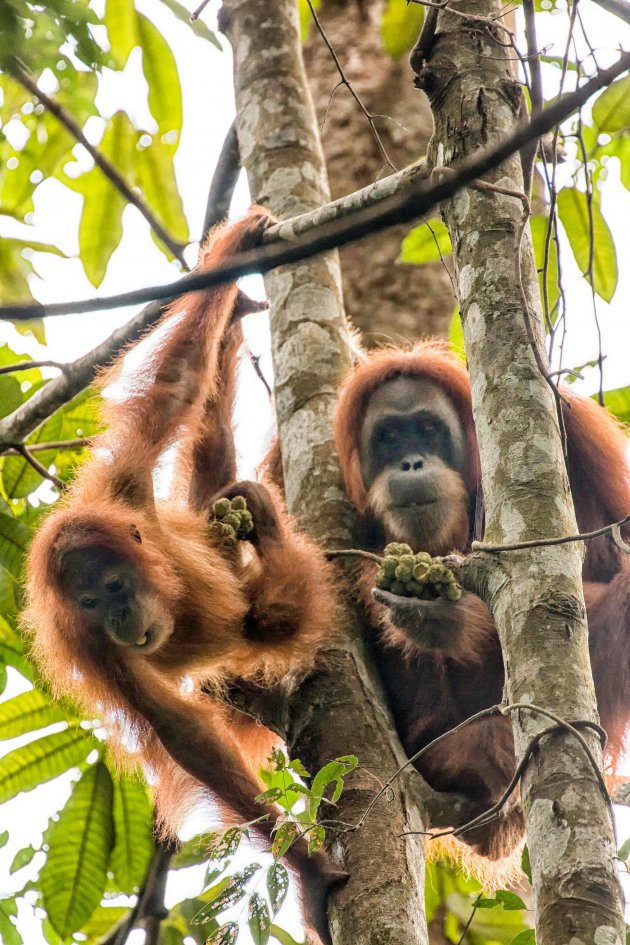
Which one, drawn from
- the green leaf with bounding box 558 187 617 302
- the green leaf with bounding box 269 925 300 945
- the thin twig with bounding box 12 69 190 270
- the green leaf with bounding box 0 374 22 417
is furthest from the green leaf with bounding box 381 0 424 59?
the green leaf with bounding box 269 925 300 945

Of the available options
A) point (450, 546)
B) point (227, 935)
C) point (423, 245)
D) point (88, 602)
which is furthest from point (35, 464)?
point (227, 935)

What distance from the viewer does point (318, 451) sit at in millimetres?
3729

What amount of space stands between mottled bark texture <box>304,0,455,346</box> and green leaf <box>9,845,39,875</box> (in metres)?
2.68

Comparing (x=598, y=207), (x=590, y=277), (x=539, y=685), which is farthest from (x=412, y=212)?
(x=598, y=207)

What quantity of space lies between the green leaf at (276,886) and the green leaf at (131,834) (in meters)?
1.71

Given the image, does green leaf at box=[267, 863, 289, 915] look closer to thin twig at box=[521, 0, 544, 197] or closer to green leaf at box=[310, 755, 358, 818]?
green leaf at box=[310, 755, 358, 818]

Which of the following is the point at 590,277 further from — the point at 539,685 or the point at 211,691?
the point at 211,691

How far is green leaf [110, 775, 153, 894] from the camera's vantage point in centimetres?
410

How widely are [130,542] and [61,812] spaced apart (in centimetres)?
121

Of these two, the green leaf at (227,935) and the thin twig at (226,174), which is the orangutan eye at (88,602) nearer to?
the green leaf at (227,935)

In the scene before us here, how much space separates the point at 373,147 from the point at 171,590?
3.39 m

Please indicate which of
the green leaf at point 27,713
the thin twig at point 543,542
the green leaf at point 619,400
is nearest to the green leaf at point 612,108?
the green leaf at point 619,400

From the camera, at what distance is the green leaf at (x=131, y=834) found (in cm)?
410

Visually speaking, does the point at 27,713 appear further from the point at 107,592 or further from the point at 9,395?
the point at 9,395
